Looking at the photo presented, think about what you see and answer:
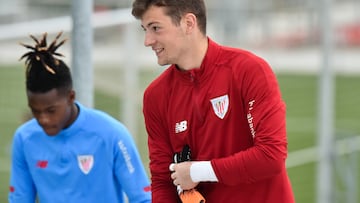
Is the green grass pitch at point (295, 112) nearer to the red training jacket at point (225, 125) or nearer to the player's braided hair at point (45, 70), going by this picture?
the player's braided hair at point (45, 70)

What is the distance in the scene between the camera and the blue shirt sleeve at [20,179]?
5.05m

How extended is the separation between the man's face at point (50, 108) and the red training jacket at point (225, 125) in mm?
678

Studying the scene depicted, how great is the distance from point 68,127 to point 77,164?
7.0 inches

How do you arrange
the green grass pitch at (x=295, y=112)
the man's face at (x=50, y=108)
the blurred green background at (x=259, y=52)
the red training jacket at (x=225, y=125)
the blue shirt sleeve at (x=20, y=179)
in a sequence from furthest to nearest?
the green grass pitch at (x=295, y=112)
the blurred green background at (x=259, y=52)
the blue shirt sleeve at (x=20, y=179)
the man's face at (x=50, y=108)
the red training jacket at (x=225, y=125)

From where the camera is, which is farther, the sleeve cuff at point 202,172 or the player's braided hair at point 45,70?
the player's braided hair at point 45,70

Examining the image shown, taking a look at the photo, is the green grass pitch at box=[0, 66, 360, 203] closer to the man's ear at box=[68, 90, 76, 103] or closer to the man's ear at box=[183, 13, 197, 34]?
the man's ear at box=[68, 90, 76, 103]

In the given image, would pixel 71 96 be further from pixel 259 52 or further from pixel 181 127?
pixel 259 52

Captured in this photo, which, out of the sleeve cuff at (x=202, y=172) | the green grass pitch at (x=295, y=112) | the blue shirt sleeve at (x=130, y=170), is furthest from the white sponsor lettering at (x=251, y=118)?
the green grass pitch at (x=295, y=112)

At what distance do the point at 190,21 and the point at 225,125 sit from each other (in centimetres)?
43

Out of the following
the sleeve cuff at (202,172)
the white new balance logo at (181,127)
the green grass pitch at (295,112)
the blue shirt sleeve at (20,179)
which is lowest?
the green grass pitch at (295,112)

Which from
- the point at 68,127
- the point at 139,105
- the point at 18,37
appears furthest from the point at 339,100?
the point at 68,127

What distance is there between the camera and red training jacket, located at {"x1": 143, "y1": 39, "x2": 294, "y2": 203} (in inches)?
160

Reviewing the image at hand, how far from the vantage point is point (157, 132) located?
14.4ft

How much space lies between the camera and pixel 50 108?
16.1ft
